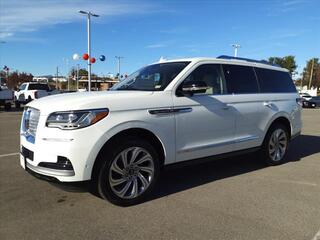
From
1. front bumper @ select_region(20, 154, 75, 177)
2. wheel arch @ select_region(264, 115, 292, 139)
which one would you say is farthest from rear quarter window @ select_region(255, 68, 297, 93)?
front bumper @ select_region(20, 154, 75, 177)

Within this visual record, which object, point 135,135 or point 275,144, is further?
point 275,144

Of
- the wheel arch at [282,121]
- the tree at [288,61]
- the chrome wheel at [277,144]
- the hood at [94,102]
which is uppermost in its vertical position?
the tree at [288,61]

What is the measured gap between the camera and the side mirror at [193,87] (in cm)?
518

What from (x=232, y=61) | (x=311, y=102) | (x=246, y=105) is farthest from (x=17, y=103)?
(x=311, y=102)

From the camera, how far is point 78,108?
427cm

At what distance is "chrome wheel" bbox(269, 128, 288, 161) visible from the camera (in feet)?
23.1

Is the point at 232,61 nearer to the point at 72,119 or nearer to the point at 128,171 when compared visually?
the point at 128,171

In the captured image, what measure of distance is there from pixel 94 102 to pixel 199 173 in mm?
2692

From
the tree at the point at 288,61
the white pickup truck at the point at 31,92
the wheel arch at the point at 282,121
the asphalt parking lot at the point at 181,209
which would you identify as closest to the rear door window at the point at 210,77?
the asphalt parking lot at the point at 181,209

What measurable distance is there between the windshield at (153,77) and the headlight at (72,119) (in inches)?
47.6

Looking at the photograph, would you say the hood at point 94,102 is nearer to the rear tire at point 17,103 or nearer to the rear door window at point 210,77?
the rear door window at point 210,77

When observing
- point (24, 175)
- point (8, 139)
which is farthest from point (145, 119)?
point (8, 139)

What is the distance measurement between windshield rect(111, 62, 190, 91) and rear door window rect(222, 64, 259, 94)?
2.96 feet

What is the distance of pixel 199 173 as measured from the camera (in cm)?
638
